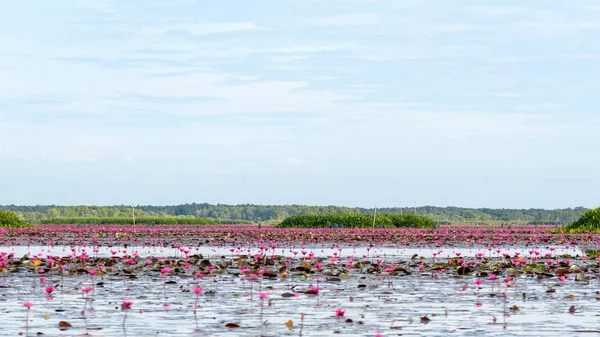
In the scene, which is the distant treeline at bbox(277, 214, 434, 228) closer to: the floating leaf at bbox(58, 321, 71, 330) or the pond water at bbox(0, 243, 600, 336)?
the pond water at bbox(0, 243, 600, 336)

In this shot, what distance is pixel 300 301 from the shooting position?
1541 cm

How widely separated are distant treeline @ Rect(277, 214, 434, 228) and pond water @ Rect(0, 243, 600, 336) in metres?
40.3

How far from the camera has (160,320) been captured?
12852 mm

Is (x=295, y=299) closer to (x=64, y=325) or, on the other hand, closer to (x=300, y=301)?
(x=300, y=301)

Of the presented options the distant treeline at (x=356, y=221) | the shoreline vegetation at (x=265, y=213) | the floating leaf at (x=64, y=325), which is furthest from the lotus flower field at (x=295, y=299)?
the shoreline vegetation at (x=265, y=213)

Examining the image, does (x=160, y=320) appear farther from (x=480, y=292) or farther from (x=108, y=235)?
(x=108, y=235)

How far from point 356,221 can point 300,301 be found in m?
48.6

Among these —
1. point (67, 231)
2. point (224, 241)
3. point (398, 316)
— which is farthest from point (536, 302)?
point (67, 231)

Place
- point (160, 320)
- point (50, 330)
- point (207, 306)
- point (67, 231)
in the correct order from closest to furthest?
1. point (50, 330)
2. point (160, 320)
3. point (207, 306)
4. point (67, 231)

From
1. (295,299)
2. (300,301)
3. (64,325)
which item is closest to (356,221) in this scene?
(295,299)

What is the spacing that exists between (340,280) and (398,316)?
19.6 feet

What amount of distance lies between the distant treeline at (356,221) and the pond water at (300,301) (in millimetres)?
40315

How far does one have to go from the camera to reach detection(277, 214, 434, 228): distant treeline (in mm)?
63344

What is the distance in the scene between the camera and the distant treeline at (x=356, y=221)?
63344 millimetres
